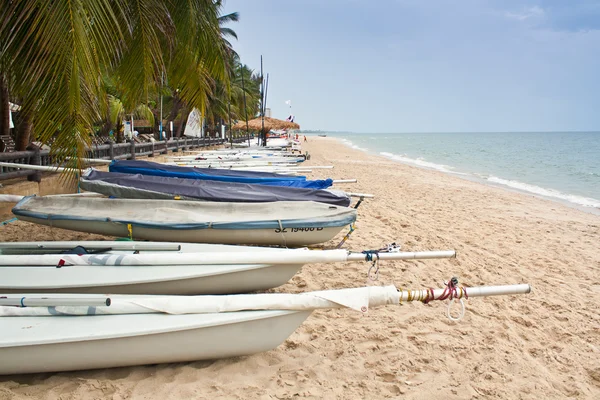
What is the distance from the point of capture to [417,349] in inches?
117

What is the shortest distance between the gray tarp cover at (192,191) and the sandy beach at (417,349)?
711 millimetres

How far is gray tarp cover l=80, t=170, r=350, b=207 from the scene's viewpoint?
538 cm

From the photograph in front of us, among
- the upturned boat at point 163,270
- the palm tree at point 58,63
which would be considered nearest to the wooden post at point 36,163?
the palm tree at point 58,63

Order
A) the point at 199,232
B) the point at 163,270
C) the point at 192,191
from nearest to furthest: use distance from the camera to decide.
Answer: the point at 163,270, the point at 199,232, the point at 192,191

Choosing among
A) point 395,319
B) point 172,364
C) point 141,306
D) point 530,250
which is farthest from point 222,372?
point 530,250

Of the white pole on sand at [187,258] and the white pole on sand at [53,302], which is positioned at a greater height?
the white pole on sand at [187,258]

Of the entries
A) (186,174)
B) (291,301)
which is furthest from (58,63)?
(186,174)

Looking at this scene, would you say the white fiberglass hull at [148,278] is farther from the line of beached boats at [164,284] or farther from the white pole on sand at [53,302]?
the white pole on sand at [53,302]

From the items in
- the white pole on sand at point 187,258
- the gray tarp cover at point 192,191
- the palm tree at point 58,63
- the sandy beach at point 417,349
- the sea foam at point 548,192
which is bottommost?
the sandy beach at point 417,349

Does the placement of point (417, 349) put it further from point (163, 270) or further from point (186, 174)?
point (186, 174)

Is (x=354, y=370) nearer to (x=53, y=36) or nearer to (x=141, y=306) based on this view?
(x=141, y=306)

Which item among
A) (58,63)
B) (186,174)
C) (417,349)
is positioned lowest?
(417,349)

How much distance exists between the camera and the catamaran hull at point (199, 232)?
429cm

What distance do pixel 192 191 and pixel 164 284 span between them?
2732 millimetres
